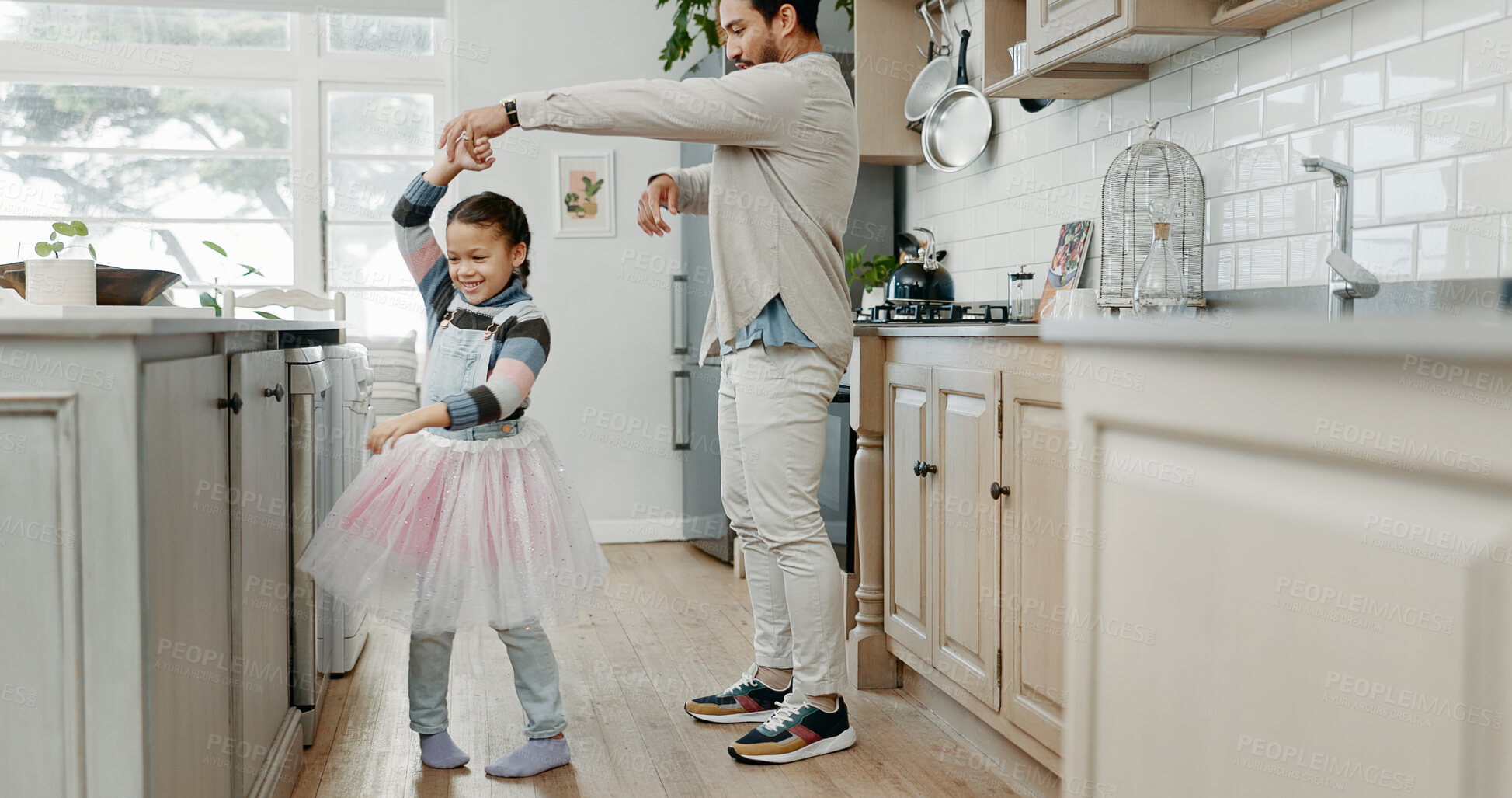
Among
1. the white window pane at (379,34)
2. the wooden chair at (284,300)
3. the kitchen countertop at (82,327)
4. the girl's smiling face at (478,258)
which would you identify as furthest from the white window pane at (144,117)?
the kitchen countertop at (82,327)

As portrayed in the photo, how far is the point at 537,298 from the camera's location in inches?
174

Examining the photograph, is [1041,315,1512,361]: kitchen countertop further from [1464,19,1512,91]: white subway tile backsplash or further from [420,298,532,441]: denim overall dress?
[420,298,532,441]: denim overall dress

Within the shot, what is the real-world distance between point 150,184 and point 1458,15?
451 cm

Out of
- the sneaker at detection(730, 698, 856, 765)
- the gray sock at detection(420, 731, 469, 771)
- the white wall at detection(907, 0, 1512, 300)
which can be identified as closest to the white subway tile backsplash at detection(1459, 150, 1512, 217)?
the white wall at detection(907, 0, 1512, 300)

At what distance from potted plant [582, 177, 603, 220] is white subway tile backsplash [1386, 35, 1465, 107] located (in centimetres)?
313

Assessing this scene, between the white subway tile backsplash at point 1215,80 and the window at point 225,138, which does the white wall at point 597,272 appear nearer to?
the window at point 225,138

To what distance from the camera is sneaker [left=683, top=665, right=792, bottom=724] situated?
227 centimetres

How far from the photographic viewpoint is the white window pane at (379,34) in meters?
4.53

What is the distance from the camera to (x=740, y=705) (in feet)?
7.50

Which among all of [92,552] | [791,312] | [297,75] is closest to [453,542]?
[791,312]

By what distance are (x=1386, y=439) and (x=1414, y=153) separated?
4.44 feet

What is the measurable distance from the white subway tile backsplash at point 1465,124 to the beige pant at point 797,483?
40.4 inches

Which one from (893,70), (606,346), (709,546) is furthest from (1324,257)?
(606,346)

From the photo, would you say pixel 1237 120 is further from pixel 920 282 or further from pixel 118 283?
pixel 118 283
